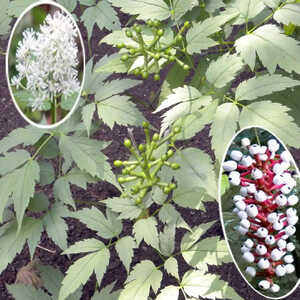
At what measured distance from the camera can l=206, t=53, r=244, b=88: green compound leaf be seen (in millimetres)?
1020

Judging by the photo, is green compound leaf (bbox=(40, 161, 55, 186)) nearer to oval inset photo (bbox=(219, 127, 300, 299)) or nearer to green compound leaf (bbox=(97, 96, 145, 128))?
green compound leaf (bbox=(97, 96, 145, 128))

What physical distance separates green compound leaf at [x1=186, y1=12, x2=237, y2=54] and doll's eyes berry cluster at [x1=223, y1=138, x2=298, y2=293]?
1.19 ft

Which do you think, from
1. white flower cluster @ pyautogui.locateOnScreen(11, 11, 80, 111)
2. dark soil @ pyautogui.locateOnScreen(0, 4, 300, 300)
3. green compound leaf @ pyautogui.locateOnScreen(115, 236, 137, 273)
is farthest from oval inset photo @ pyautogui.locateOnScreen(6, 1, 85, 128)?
dark soil @ pyautogui.locateOnScreen(0, 4, 300, 300)

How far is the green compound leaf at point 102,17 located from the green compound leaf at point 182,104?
0.36 m

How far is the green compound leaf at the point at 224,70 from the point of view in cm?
102

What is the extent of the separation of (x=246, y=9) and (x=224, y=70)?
18 cm

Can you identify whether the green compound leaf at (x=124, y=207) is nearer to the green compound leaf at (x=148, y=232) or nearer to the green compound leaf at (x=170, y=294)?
the green compound leaf at (x=148, y=232)

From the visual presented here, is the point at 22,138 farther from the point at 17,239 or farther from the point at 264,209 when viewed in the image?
the point at 264,209

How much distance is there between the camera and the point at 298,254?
2.47 feet

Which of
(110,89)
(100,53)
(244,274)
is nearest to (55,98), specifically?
(110,89)

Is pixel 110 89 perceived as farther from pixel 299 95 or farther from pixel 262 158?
pixel 262 158

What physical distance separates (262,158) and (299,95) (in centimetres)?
46

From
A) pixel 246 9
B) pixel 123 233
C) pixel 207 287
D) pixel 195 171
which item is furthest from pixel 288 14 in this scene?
pixel 123 233

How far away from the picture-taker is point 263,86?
999mm
